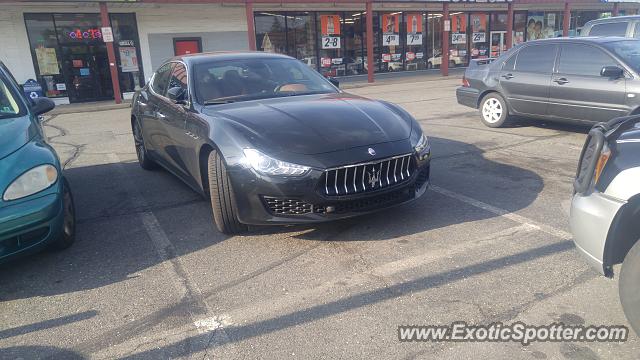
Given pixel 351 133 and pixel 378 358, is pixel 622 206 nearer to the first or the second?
pixel 378 358

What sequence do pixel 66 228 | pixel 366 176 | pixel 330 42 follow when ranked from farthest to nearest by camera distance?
1. pixel 330 42
2. pixel 66 228
3. pixel 366 176

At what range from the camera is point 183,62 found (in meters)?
5.58

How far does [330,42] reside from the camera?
2231 centimetres

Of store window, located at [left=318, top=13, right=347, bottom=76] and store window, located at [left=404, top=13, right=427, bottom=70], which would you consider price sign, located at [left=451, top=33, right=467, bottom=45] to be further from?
store window, located at [left=318, top=13, right=347, bottom=76]

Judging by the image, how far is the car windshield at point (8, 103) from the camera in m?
4.48

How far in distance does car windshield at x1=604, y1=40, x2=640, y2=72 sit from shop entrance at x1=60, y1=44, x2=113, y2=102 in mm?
16716

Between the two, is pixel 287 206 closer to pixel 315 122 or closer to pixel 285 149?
pixel 285 149

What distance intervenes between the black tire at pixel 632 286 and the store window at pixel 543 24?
28.8 m

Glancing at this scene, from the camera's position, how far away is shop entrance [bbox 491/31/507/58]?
27.0 m

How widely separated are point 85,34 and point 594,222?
750 inches

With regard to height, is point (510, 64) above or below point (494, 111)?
above

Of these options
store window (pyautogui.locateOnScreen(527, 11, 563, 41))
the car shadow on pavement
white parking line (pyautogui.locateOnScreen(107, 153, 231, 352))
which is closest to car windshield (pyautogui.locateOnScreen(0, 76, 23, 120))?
the car shadow on pavement

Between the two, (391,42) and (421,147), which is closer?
(421,147)

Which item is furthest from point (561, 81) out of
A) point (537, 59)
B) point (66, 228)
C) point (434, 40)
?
point (434, 40)
